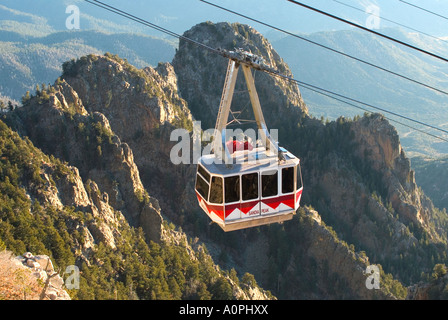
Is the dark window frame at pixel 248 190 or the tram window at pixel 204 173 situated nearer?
the dark window frame at pixel 248 190

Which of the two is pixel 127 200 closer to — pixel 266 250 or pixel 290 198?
pixel 266 250

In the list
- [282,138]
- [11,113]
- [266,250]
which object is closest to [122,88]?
[11,113]

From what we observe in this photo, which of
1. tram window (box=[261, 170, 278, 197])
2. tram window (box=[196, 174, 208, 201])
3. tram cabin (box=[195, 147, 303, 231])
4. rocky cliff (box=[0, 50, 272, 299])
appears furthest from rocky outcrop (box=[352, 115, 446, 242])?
tram window (box=[196, 174, 208, 201])

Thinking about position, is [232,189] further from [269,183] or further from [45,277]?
[45,277]

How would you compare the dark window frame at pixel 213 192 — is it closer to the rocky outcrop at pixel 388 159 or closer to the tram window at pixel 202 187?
the tram window at pixel 202 187

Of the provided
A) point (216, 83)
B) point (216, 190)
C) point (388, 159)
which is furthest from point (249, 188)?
point (216, 83)

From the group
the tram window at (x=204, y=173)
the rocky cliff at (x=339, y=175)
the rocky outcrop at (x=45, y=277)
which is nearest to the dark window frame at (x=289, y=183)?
the tram window at (x=204, y=173)

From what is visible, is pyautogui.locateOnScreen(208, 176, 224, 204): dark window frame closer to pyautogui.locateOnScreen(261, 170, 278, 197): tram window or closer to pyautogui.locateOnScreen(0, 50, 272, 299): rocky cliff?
pyautogui.locateOnScreen(261, 170, 278, 197): tram window
